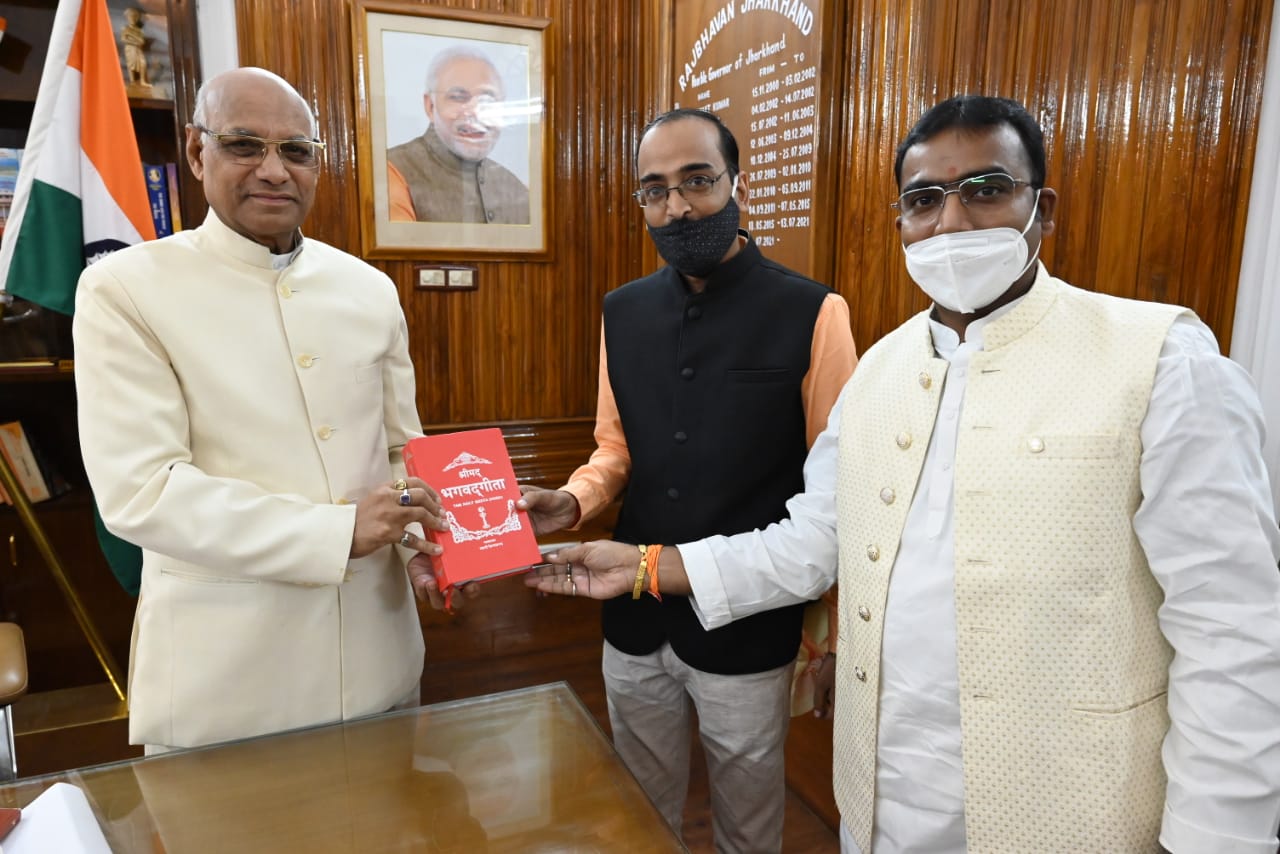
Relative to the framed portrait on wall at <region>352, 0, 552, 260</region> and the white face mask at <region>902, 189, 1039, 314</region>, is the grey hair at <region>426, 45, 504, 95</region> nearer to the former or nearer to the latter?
the framed portrait on wall at <region>352, 0, 552, 260</region>

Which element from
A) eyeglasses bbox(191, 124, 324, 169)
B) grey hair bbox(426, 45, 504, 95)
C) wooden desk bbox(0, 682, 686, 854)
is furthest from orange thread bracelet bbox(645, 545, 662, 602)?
grey hair bbox(426, 45, 504, 95)

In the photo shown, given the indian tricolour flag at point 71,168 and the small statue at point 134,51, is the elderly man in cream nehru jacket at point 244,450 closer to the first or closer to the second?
the indian tricolour flag at point 71,168

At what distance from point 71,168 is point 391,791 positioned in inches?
97.5

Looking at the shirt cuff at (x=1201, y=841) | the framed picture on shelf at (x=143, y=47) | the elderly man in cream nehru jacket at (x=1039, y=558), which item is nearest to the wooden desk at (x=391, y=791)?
the elderly man in cream nehru jacket at (x=1039, y=558)

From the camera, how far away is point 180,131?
2.89 meters

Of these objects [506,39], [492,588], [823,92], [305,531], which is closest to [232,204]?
[305,531]

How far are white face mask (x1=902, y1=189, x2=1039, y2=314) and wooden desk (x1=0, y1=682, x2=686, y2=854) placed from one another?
818 mm

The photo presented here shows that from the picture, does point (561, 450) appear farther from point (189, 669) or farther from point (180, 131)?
point (189, 669)

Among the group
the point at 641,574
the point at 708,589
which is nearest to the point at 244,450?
the point at 641,574

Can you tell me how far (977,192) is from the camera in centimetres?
110

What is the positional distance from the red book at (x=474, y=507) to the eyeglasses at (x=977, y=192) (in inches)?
31.4

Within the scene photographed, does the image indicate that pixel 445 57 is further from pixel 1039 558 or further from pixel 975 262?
pixel 1039 558

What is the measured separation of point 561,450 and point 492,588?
2.58 ft

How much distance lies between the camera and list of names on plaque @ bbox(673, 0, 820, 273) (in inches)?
96.6
